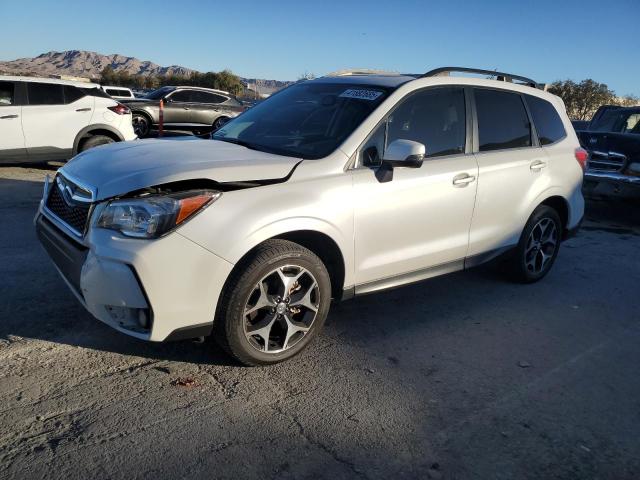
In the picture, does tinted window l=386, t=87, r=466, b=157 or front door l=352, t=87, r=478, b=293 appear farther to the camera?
tinted window l=386, t=87, r=466, b=157

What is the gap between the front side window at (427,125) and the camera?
3.70 meters

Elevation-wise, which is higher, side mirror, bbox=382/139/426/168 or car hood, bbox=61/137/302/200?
side mirror, bbox=382/139/426/168

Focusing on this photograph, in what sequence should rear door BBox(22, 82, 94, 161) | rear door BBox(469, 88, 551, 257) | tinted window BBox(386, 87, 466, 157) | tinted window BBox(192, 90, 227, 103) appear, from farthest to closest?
tinted window BBox(192, 90, 227, 103)
rear door BBox(22, 82, 94, 161)
rear door BBox(469, 88, 551, 257)
tinted window BBox(386, 87, 466, 157)

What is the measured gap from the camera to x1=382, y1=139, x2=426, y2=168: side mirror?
3.46 metres

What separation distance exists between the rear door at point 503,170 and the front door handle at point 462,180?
0.40ft

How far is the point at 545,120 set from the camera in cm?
514

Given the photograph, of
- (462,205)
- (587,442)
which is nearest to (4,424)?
(587,442)

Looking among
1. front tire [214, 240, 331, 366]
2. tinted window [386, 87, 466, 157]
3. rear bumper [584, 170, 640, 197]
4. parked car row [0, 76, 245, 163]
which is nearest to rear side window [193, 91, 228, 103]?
parked car row [0, 76, 245, 163]

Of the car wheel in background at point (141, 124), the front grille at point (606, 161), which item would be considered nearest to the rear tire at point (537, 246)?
the front grille at point (606, 161)

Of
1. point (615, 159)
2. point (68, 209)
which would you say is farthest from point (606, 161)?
point (68, 209)

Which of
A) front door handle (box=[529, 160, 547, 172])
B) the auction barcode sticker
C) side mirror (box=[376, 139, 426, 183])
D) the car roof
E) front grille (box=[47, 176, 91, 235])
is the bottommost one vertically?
front grille (box=[47, 176, 91, 235])

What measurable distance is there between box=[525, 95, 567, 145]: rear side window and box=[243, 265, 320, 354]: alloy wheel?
9.65 ft

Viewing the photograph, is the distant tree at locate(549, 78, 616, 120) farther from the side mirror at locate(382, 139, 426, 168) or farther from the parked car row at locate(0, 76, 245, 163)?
the side mirror at locate(382, 139, 426, 168)

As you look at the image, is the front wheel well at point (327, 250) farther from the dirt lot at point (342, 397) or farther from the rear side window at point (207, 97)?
the rear side window at point (207, 97)
